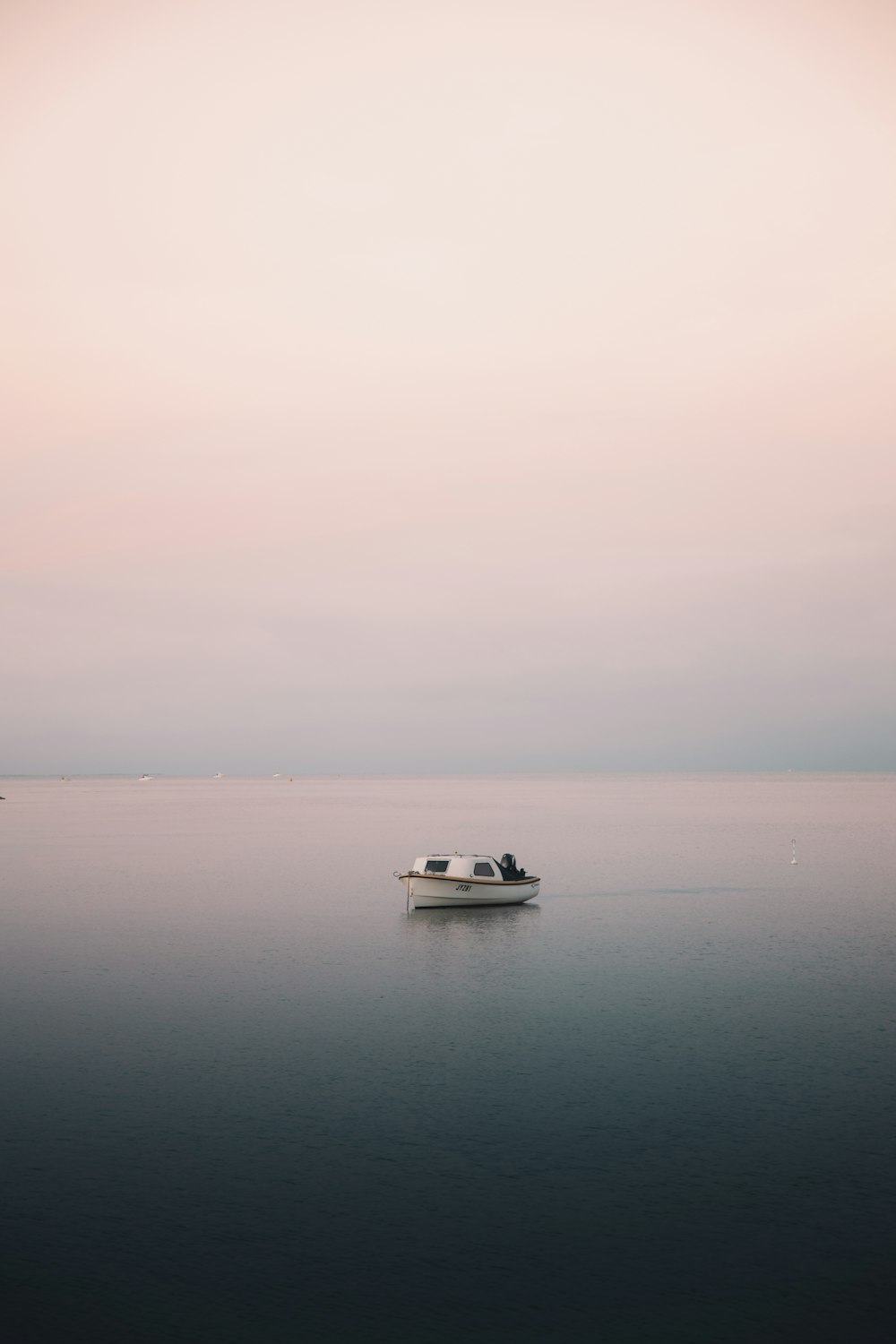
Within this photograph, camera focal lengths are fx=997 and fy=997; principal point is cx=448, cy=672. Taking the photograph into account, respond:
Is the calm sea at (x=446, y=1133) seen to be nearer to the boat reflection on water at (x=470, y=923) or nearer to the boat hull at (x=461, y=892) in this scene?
the boat reflection on water at (x=470, y=923)

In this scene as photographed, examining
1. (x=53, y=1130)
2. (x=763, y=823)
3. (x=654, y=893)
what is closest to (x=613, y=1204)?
(x=53, y=1130)

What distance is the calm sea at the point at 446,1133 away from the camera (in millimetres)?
18766

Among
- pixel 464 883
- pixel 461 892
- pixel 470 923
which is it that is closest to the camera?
pixel 470 923

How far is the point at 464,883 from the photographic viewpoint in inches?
2702

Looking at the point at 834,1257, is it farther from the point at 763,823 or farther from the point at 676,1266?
the point at 763,823

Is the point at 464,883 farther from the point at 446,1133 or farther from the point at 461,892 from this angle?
the point at 446,1133

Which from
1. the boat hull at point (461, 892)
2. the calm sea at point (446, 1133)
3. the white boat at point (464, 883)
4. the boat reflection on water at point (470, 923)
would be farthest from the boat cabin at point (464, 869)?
the calm sea at point (446, 1133)

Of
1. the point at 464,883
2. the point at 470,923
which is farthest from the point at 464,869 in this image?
the point at 470,923

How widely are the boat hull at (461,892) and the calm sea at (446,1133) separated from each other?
5767 mm

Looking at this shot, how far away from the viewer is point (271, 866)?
3942 inches

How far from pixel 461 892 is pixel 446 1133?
4231 cm

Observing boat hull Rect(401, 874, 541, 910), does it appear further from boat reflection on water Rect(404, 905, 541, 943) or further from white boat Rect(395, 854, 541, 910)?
boat reflection on water Rect(404, 905, 541, 943)

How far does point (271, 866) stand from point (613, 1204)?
80.8m

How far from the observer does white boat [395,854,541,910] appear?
67812mm
